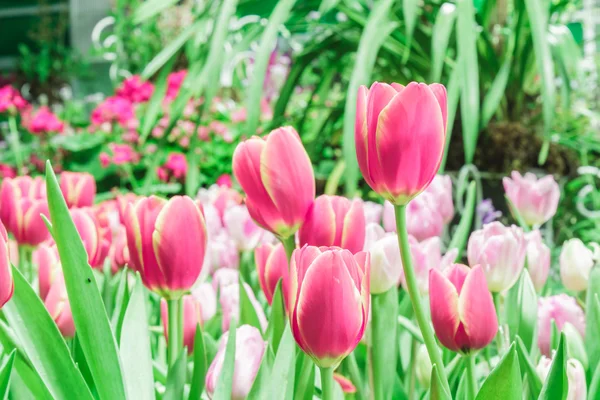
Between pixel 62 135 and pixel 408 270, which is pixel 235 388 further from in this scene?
pixel 62 135

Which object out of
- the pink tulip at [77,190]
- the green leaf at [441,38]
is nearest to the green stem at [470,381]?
the pink tulip at [77,190]

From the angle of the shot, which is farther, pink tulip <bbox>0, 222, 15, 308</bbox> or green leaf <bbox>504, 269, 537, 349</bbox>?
green leaf <bbox>504, 269, 537, 349</bbox>

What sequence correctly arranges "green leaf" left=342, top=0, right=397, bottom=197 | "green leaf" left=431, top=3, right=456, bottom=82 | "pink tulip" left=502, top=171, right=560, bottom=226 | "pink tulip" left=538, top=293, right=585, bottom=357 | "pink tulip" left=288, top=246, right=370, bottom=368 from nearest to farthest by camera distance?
"pink tulip" left=288, top=246, right=370, bottom=368 → "pink tulip" left=538, top=293, right=585, bottom=357 → "pink tulip" left=502, top=171, right=560, bottom=226 → "green leaf" left=342, top=0, right=397, bottom=197 → "green leaf" left=431, top=3, right=456, bottom=82

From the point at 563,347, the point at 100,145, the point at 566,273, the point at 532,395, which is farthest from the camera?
the point at 100,145

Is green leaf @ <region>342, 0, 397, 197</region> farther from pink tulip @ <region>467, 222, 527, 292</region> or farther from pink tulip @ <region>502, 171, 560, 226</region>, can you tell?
pink tulip @ <region>467, 222, 527, 292</region>

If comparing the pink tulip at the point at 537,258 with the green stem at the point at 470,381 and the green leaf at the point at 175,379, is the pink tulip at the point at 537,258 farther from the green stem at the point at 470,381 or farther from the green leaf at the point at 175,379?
the green leaf at the point at 175,379

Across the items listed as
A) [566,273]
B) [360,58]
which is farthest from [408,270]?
[360,58]

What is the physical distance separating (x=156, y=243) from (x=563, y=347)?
255mm

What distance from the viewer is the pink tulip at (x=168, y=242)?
1.60 ft

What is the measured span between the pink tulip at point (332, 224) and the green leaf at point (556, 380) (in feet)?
0.53

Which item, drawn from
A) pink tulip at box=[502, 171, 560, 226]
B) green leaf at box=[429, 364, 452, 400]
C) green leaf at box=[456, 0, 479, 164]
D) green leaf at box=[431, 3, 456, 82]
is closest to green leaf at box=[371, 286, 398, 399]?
green leaf at box=[429, 364, 452, 400]

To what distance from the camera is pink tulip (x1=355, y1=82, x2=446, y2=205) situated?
0.40m

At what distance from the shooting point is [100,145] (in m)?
3.85

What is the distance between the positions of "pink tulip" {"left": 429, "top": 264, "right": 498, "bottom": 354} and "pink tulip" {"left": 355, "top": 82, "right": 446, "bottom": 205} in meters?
0.07
